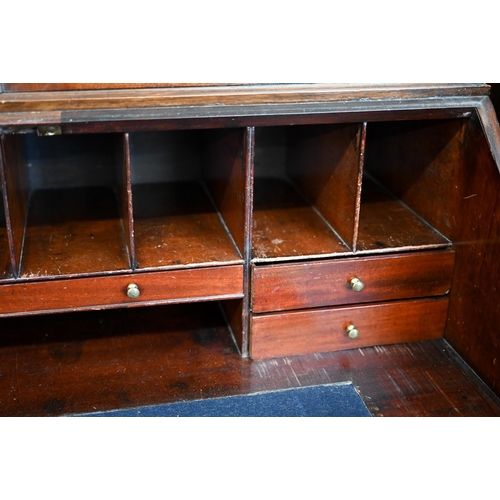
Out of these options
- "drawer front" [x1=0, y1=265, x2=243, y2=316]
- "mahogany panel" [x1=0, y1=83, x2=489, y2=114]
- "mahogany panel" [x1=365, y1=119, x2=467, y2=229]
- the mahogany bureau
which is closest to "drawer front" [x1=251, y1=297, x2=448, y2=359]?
the mahogany bureau

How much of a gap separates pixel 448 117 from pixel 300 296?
66 cm

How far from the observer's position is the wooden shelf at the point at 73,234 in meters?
1.89

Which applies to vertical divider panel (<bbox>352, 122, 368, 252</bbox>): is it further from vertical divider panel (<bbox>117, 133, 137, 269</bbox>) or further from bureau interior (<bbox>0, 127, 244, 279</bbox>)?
vertical divider panel (<bbox>117, 133, 137, 269</bbox>)

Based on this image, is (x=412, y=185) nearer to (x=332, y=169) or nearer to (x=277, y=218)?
(x=332, y=169)


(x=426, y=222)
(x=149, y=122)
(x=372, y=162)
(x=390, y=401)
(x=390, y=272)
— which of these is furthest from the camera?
(x=372, y=162)

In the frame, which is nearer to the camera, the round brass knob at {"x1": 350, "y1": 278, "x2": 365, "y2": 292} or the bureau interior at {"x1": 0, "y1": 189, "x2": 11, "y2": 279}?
the bureau interior at {"x1": 0, "y1": 189, "x2": 11, "y2": 279}

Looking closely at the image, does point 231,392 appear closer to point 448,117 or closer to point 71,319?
point 71,319

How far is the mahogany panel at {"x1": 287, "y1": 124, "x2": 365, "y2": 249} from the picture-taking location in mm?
1907

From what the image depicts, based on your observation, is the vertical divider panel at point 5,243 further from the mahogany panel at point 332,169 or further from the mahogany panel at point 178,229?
the mahogany panel at point 332,169

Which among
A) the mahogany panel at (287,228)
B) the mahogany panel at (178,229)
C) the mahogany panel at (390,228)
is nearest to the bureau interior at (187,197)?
the mahogany panel at (178,229)

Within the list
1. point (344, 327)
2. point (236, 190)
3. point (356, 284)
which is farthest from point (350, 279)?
point (236, 190)

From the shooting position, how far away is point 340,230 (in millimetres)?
2061

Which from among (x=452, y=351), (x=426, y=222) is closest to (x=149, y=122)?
(x=426, y=222)

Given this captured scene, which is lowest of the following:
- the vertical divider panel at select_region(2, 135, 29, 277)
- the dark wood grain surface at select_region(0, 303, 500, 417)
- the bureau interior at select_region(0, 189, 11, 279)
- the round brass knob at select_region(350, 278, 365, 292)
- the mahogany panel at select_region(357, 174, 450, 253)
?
the dark wood grain surface at select_region(0, 303, 500, 417)
